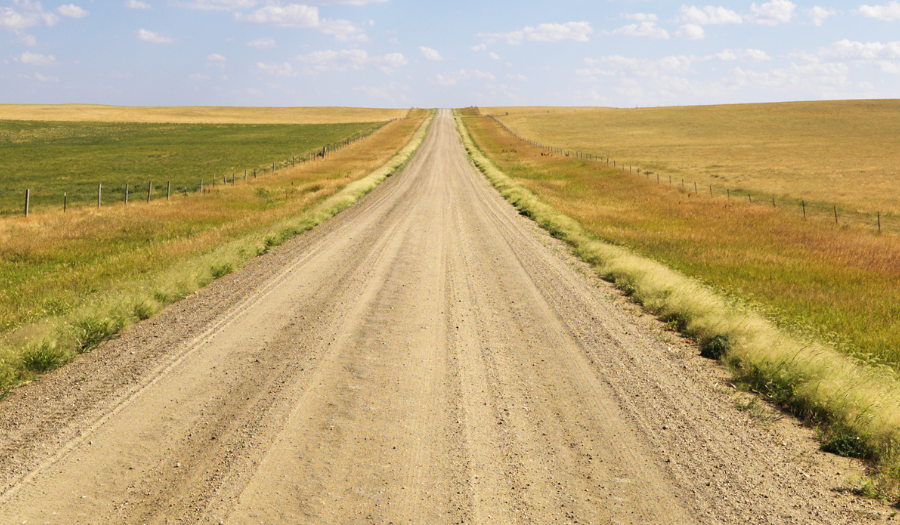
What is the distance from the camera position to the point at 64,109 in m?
135

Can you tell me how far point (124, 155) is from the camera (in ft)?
191

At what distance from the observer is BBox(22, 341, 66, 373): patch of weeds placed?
7.18m

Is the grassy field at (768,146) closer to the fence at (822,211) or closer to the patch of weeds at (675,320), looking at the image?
the fence at (822,211)

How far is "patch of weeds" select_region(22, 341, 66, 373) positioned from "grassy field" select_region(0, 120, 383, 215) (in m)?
23.7

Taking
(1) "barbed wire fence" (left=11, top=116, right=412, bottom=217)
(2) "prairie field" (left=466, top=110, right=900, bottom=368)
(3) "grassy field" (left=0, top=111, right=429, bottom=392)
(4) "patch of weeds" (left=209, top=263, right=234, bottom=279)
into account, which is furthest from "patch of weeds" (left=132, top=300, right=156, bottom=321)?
(1) "barbed wire fence" (left=11, top=116, right=412, bottom=217)

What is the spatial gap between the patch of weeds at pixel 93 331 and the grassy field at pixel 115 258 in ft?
0.04

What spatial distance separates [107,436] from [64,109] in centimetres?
16198

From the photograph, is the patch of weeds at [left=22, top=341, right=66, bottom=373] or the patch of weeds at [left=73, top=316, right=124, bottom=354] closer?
the patch of weeds at [left=22, top=341, right=66, bottom=373]

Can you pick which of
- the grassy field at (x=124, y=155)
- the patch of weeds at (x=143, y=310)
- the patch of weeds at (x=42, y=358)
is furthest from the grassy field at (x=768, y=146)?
the grassy field at (x=124, y=155)

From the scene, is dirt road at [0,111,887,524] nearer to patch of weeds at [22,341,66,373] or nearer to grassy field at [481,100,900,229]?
patch of weeds at [22,341,66,373]

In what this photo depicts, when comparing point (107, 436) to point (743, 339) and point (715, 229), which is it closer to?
point (743, 339)

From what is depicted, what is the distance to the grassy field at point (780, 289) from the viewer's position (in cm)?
660

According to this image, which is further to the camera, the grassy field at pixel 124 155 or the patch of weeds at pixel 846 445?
the grassy field at pixel 124 155

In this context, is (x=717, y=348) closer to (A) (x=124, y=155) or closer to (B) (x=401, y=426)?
(B) (x=401, y=426)
